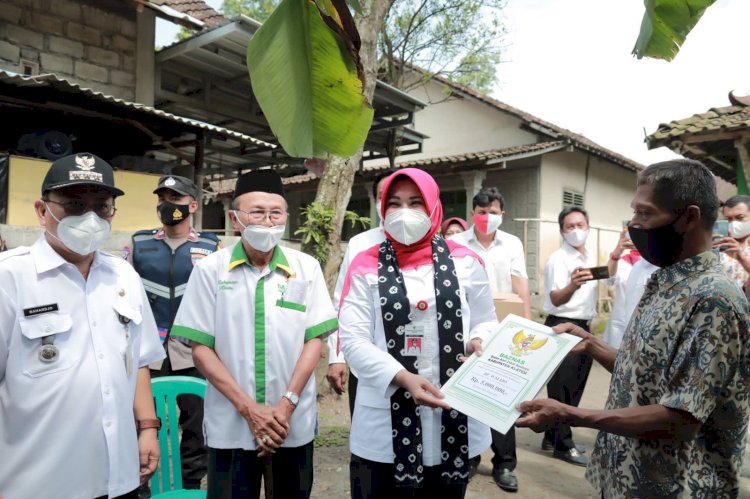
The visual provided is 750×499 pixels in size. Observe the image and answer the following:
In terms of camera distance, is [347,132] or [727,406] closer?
[347,132]

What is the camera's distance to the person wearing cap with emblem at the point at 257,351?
2.18 metres

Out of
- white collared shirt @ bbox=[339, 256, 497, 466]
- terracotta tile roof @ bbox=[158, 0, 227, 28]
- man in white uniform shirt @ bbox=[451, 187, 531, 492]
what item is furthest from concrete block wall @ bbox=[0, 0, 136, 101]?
white collared shirt @ bbox=[339, 256, 497, 466]

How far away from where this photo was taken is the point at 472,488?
366cm

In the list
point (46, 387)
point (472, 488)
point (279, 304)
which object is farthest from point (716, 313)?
point (472, 488)

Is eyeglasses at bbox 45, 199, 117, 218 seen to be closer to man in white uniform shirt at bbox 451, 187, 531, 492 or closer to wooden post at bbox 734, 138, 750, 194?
man in white uniform shirt at bbox 451, 187, 531, 492

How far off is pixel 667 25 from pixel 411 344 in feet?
4.42

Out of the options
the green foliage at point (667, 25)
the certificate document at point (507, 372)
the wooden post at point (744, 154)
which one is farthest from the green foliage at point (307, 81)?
the wooden post at point (744, 154)

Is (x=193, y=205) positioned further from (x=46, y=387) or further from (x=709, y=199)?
(x=709, y=199)

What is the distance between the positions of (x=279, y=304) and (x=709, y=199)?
5.38ft

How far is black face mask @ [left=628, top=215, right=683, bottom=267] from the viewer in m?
1.57

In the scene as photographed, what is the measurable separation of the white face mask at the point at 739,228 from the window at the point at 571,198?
30.9 ft

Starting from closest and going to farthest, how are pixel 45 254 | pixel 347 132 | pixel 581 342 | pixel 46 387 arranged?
1. pixel 347 132
2. pixel 46 387
3. pixel 45 254
4. pixel 581 342

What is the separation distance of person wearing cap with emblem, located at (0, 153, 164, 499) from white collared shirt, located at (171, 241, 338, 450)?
0.88 ft

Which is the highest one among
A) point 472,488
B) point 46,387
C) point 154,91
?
point 154,91
